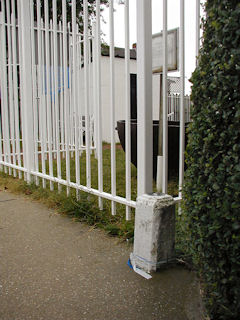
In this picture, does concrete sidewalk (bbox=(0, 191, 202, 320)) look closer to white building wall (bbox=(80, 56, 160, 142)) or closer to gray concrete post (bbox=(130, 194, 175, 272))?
gray concrete post (bbox=(130, 194, 175, 272))

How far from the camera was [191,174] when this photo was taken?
143cm

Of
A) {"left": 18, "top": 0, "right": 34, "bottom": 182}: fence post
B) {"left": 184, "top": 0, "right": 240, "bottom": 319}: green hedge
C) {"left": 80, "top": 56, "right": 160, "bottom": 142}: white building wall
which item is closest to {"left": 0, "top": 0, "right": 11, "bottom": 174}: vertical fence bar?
{"left": 18, "top": 0, "right": 34, "bottom": 182}: fence post

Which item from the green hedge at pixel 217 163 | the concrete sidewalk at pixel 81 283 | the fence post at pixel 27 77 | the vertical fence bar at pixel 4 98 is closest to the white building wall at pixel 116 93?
the vertical fence bar at pixel 4 98

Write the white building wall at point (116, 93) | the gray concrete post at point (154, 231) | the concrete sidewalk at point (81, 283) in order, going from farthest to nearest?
the white building wall at point (116, 93) → the gray concrete post at point (154, 231) → the concrete sidewalk at point (81, 283)

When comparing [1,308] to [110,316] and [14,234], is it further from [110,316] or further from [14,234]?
[14,234]

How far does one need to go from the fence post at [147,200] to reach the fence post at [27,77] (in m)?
2.07

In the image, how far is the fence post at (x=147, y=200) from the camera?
1848mm

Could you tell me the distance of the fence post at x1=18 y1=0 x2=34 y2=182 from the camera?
12.7 ft

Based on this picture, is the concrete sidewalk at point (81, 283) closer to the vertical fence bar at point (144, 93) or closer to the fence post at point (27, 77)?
the vertical fence bar at point (144, 93)

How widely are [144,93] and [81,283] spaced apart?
1214 millimetres

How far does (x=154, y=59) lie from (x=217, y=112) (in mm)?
1236

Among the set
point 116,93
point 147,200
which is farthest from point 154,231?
point 116,93

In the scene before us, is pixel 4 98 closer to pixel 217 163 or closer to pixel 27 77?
pixel 27 77

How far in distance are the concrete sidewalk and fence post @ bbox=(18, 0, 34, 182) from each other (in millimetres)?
1515
